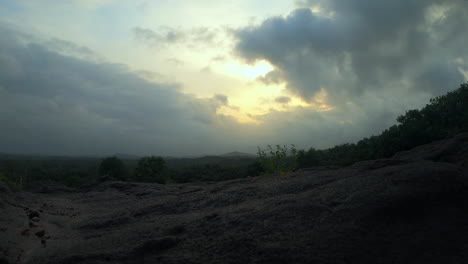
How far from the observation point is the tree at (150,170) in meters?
19.9

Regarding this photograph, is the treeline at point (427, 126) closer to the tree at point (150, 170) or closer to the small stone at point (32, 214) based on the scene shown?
the small stone at point (32, 214)

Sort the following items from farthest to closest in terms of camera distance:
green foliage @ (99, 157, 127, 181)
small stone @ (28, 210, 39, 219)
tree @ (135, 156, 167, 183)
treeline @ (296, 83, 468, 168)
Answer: green foliage @ (99, 157, 127, 181) → tree @ (135, 156, 167, 183) → treeline @ (296, 83, 468, 168) → small stone @ (28, 210, 39, 219)

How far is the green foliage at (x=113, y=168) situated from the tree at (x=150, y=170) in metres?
2.25

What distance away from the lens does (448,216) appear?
3.08 meters

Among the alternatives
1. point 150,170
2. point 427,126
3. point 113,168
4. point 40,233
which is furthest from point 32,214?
point 113,168

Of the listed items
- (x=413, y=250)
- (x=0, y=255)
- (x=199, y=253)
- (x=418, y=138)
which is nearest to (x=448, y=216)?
(x=413, y=250)

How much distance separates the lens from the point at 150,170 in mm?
20422

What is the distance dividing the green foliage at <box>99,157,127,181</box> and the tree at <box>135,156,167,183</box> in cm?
225

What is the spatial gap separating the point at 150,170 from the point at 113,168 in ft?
13.9

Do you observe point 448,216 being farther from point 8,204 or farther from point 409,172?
point 8,204

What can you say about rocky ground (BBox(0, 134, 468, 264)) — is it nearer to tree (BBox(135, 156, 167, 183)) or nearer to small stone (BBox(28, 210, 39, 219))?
small stone (BBox(28, 210, 39, 219))

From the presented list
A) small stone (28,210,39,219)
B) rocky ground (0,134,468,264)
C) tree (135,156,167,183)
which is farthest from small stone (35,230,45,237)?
tree (135,156,167,183)

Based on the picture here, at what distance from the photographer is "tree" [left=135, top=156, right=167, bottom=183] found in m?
19.9

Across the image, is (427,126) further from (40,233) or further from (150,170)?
(150,170)
